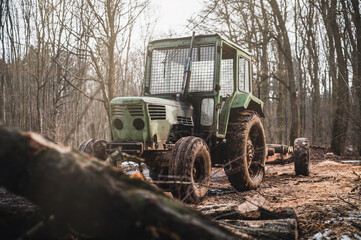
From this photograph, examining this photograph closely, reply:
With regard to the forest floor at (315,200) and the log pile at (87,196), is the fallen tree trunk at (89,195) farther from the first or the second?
the forest floor at (315,200)

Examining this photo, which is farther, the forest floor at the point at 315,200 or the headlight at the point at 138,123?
the headlight at the point at 138,123

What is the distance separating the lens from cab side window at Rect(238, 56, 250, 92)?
23.4 ft

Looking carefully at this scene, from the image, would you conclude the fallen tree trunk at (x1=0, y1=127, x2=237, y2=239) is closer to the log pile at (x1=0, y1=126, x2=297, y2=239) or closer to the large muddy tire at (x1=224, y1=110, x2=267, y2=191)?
the log pile at (x1=0, y1=126, x2=297, y2=239)

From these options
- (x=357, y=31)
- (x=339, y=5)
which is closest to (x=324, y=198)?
(x=357, y=31)

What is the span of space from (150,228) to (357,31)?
11.6m

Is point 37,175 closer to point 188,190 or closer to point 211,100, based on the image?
point 188,190

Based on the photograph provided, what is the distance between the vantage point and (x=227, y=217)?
3.65m

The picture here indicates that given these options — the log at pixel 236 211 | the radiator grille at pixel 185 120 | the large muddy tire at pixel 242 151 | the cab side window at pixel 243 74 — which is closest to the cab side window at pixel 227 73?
the cab side window at pixel 243 74

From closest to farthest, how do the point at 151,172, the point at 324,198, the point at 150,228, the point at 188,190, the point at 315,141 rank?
the point at 150,228, the point at 188,190, the point at 324,198, the point at 151,172, the point at 315,141

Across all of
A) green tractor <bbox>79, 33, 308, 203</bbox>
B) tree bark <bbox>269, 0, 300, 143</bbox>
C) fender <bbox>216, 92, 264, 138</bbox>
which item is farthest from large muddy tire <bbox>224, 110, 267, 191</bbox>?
tree bark <bbox>269, 0, 300, 143</bbox>

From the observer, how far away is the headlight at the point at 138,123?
5328mm

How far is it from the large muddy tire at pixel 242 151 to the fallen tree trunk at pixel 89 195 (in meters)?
3.93

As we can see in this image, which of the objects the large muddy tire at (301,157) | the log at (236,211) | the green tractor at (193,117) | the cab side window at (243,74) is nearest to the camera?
the log at (236,211)

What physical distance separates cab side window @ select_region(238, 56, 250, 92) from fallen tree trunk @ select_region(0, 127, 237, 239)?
549 centimetres
